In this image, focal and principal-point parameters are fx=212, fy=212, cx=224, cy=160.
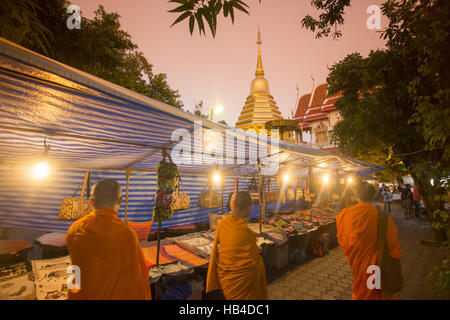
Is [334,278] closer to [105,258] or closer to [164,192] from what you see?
[164,192]

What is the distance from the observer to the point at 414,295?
445 centimetres

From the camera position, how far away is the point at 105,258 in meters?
1.93

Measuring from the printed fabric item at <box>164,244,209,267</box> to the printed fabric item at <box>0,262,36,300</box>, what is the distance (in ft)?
6.86

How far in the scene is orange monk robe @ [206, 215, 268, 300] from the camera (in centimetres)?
274

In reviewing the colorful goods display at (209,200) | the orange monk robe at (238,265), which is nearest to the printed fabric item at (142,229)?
the colorful goods display at (209,200)

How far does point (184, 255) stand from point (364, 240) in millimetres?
3125

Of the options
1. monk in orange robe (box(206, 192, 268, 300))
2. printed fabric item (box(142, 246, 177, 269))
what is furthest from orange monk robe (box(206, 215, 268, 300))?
printed fabric item (box(142, 246, 177, 269))

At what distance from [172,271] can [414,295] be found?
502 cm

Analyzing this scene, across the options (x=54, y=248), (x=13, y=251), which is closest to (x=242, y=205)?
(x=54, y=248)

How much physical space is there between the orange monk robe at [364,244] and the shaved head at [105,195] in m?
2.92

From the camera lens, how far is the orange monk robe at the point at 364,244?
8.61 feet
